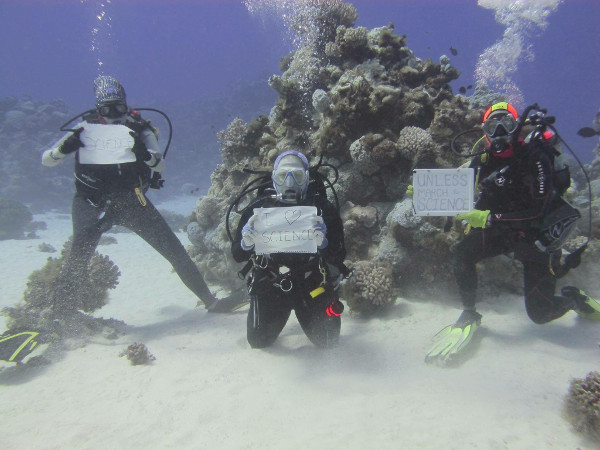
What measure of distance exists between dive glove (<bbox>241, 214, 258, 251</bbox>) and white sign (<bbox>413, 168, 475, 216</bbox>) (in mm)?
2025

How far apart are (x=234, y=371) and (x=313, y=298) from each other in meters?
1.40

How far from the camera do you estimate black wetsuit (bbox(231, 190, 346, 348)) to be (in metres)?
4.07

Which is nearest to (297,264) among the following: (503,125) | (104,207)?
(503,125)

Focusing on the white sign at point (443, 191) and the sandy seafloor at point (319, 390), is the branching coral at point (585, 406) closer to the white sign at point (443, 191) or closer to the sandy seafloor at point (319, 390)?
the sandy seafloor at point (319, 390)

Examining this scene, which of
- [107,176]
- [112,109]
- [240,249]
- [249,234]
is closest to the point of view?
[249,234]

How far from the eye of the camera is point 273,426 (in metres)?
3.07

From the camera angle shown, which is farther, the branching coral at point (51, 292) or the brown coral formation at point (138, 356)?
the branching coral at point (51, 292)

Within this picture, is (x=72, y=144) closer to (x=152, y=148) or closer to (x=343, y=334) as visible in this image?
(x=152, y=148)

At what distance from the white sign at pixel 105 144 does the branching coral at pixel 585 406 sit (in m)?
6.13

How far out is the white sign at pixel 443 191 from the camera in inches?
154

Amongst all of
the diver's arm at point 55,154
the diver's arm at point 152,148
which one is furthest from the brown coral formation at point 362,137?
the diver's arm at point 55,154

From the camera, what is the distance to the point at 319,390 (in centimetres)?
358

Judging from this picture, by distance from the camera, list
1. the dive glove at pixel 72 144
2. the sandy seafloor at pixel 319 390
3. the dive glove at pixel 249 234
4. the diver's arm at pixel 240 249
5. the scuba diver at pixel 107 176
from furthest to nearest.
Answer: the scuba diver at pixel 107 176 → the dive glove at pixel 72 144 → the diver's arm at pixel 240 249 → the dive glove at pixel 249 234 → the sandy seafloor at pixel 319 390

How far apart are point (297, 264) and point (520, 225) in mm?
2927
